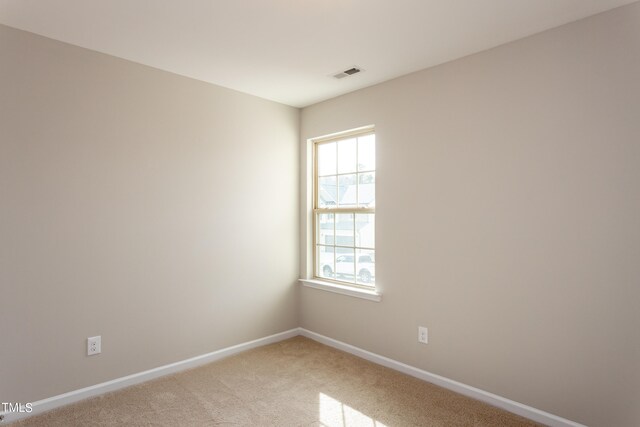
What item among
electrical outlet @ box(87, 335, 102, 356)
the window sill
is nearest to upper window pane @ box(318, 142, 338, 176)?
the window sill

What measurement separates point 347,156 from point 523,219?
1.79 metres

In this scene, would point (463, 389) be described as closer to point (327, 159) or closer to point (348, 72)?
point (327, 159)

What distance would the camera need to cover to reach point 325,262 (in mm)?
3994

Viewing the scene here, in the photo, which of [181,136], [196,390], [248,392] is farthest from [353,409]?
[181,136]

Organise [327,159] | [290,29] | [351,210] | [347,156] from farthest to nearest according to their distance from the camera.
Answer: [327,159] < [347,156] < [351,210] < [290,29]

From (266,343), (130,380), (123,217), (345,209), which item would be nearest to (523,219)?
(345,209)

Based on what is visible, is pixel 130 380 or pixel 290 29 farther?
pixel 130 380

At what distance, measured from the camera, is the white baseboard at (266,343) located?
2.34 metres

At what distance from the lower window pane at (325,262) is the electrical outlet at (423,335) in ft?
3.82

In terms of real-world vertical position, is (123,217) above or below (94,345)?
above

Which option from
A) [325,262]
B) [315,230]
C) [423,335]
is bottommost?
[423,335]

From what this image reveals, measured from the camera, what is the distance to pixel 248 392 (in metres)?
2.74

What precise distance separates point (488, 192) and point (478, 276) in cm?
61

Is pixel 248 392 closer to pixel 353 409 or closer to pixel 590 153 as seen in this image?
pixel 353 409
